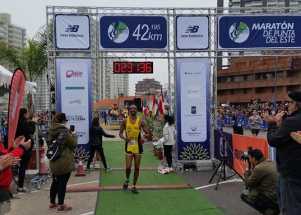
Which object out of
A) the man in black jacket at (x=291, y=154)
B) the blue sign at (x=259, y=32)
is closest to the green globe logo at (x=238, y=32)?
the blue sign at (x=259, y=32)

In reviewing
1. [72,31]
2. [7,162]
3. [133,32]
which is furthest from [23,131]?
[7,162]

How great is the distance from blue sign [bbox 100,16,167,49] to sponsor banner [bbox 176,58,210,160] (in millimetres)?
942

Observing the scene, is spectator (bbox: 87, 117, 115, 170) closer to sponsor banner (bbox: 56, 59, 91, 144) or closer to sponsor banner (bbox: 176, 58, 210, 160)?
sponsor banner (bbox: 56, 59, 91, 144)

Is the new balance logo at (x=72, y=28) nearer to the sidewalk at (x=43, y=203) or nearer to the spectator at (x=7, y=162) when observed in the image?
the sidewalk at (x=43, y=203)

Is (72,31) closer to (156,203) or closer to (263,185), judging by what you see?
(156,203)

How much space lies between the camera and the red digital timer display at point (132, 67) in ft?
48.6

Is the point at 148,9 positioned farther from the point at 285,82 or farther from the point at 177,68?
the point at 285,82

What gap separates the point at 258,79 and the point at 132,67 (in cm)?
8931

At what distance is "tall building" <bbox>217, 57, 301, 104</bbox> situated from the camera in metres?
92.0

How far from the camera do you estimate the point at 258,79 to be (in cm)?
10162

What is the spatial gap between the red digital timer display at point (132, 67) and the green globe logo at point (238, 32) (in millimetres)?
2493

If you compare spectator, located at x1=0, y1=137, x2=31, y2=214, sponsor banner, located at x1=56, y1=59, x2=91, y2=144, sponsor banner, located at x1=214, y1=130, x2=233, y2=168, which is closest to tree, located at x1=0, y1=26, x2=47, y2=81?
sponsor banner, located at x1=56, y1=59, x2=91, y2=144

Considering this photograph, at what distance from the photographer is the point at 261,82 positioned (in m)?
100

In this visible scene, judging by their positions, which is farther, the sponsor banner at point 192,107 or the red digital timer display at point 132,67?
the sponsor banner at point 192,107
